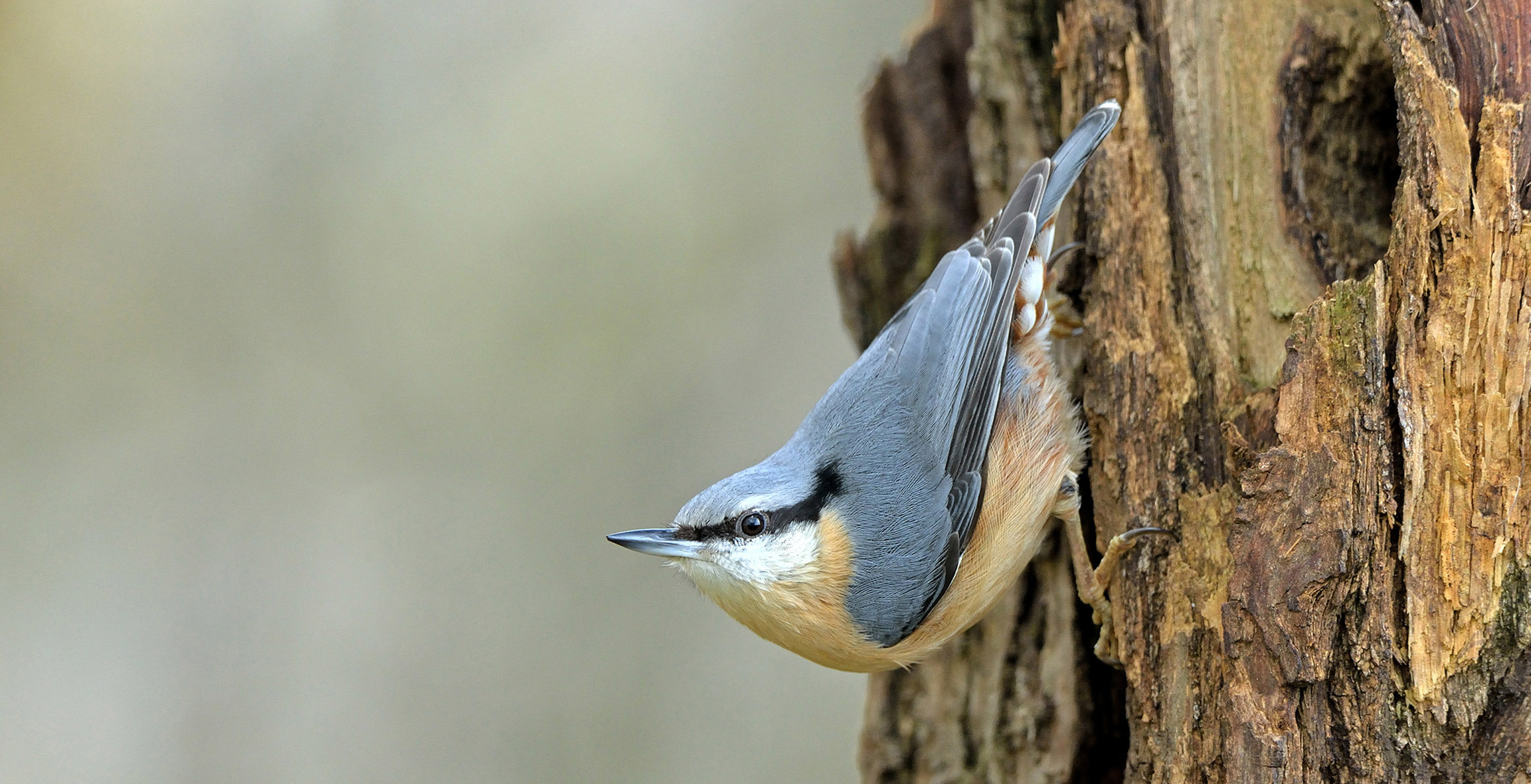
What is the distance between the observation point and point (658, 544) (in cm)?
241

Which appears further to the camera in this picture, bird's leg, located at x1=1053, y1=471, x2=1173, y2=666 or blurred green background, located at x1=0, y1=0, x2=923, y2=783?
blurred green background, located at x1=0, y1=0, x2=923, y2=783

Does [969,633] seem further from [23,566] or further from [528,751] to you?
[23,566]

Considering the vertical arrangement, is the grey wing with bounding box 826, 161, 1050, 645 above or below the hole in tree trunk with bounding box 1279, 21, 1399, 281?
below

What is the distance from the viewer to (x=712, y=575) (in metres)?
2.49

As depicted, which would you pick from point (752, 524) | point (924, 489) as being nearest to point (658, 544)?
point (752, 524)

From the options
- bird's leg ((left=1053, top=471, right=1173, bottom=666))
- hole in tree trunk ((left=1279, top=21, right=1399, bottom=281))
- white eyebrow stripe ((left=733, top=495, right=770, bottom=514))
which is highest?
hole in tree trunk ((left=1279, top=21, right=1399, bottom=281))

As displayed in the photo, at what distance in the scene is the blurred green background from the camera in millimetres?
4316

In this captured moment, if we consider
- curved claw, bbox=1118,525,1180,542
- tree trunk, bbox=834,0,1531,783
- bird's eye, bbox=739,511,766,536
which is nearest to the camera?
tree trunk, bbox=834,0,1531,783

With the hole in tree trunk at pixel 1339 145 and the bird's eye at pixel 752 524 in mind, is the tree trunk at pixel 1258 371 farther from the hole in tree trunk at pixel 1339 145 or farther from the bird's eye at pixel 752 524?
the bird's eye at pixel 752 524

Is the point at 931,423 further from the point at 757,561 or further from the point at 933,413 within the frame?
the point at 757,561

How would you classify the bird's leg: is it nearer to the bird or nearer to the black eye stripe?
the bird

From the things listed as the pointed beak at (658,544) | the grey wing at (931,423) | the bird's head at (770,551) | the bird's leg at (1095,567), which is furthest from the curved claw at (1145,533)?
the pointed beak at (658,544)

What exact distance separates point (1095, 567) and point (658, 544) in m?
1.13

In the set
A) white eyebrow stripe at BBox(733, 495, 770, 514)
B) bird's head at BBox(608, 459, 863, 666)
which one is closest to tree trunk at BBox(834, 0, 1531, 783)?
bird's head at BBox(608, 459, 863, 666)
